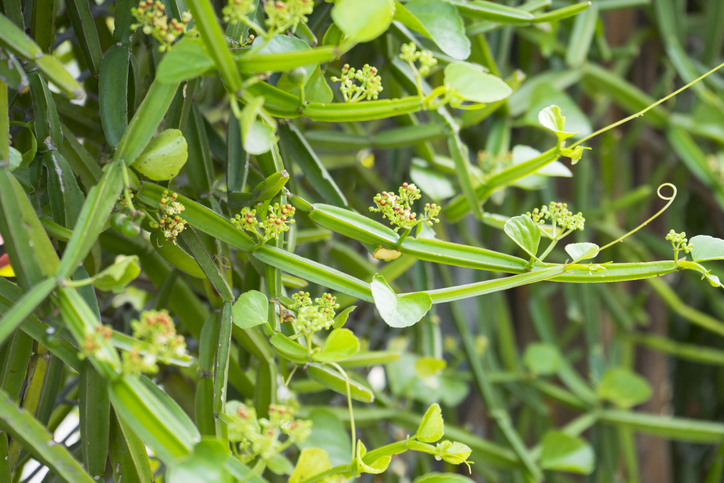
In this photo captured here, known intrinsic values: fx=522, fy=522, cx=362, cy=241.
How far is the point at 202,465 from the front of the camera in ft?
0.57

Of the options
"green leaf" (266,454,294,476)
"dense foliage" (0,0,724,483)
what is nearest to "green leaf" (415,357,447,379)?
"dense foliage" (0,0,724,483)

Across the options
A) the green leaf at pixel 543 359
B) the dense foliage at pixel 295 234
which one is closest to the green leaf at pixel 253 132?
the dense foliage at pixel 295 234

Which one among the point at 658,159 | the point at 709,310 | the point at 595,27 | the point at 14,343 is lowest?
the point at 709,310

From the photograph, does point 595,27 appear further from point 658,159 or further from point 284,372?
point 284,372

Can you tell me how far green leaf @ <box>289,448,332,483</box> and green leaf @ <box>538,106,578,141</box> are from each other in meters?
0.17

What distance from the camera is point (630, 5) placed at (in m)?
0.56

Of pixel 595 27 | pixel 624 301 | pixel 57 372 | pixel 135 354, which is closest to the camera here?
A: pixel 135 354

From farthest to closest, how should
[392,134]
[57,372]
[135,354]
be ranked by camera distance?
[392,134] → [57,372] → [135,354]

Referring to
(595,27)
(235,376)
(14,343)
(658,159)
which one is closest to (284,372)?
(235,376)

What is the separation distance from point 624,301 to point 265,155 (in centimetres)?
58

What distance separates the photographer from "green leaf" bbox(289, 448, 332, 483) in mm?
223

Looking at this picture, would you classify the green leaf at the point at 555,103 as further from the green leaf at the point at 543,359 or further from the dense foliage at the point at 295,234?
the green leaf at the point at 543,359

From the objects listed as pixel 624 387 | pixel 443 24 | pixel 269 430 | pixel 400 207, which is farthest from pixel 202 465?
pixel 624 387

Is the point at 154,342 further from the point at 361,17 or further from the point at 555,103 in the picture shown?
the point at 555,103
